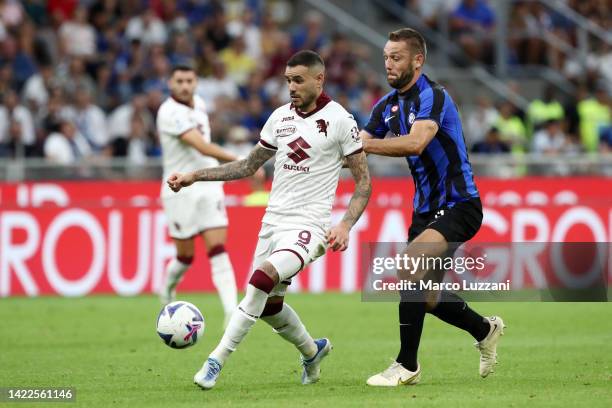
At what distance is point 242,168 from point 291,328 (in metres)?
1.28

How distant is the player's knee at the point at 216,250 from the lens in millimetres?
13938

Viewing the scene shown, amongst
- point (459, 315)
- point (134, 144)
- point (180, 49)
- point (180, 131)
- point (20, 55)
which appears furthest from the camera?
point (180, 49)

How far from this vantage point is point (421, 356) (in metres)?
11.5

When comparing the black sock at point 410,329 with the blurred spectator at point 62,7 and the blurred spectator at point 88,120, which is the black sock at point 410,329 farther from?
the blurred spectator at point 62,7

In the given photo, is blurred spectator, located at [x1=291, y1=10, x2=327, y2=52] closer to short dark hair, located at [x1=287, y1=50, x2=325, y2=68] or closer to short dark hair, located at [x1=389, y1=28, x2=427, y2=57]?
short dark hair, located at [x1=389, y1=28, x2=427, y2=57]

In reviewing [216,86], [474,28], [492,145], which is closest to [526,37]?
[474,28]

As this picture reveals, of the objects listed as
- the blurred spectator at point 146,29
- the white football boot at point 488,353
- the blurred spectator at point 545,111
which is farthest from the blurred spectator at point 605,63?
the white football boot at point 488,353

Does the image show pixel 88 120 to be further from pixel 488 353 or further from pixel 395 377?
pixel 395 377

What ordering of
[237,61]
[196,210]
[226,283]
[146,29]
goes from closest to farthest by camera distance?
1. [226,283]
2. [196,210]
3. [146,29]
4. [237,61]

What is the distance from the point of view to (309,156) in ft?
30.6

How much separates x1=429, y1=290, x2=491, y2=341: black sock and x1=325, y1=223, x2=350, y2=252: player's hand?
1.26 metres

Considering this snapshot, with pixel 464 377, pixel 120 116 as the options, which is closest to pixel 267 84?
pixel 120 116

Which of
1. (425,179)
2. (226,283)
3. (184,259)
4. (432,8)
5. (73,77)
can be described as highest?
(432,8)

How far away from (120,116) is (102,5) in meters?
3.01
